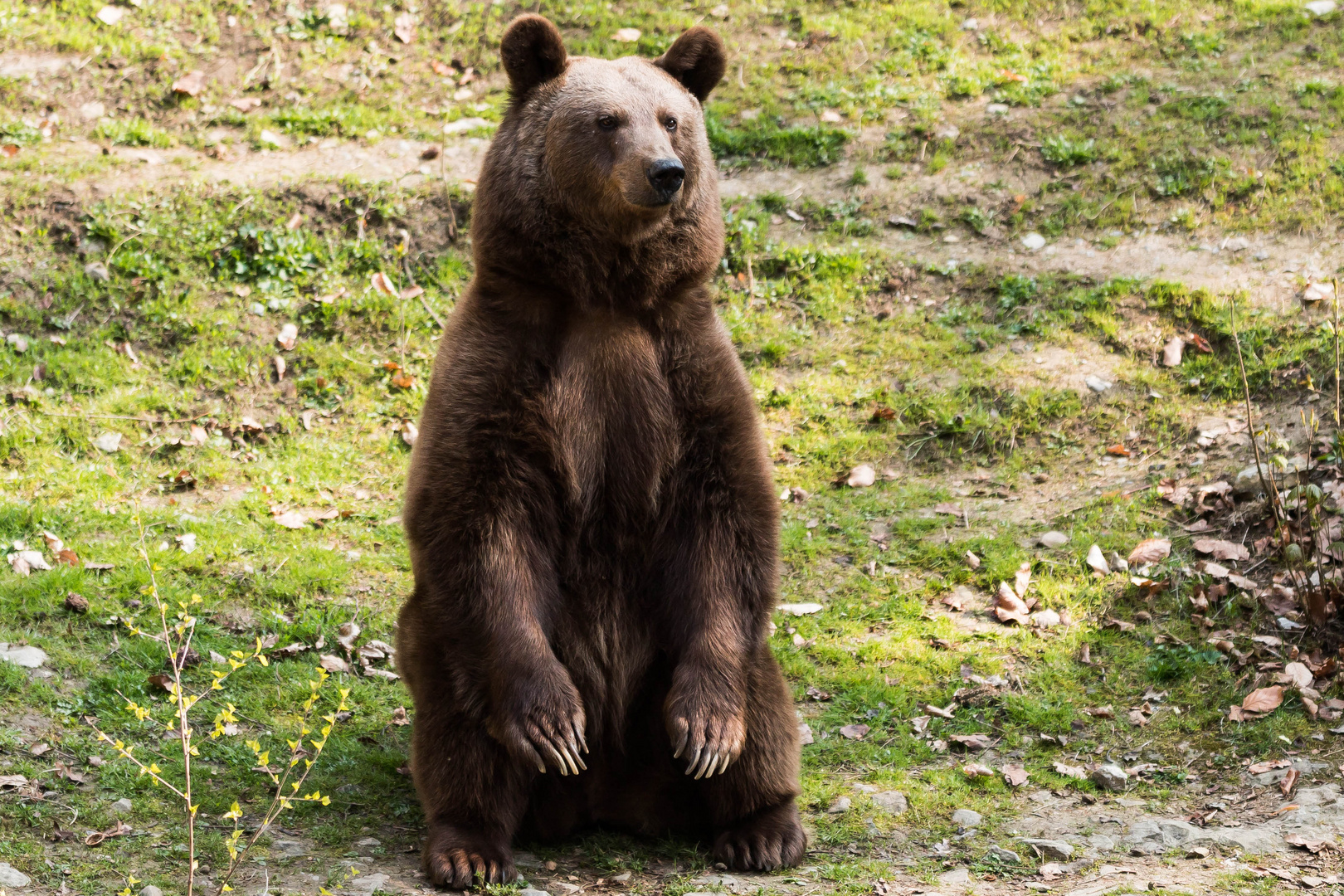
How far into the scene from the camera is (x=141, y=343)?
7.85 m

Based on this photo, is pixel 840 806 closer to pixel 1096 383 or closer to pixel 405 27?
pixel 1096 383

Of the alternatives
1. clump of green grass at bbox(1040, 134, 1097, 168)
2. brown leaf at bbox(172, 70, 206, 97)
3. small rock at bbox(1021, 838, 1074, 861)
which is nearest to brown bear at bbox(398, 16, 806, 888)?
small rock at bbox(1021, 838, 1074, 861)

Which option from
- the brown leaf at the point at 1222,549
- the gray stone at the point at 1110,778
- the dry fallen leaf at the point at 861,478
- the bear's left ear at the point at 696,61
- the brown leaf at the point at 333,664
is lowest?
the brown leaf at the point at 333,664

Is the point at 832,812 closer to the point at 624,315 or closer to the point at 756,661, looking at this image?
the point at 756,661

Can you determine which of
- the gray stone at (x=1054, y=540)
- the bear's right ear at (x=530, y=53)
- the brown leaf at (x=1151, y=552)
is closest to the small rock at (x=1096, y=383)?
the gray stone at (x=1054, y=540)

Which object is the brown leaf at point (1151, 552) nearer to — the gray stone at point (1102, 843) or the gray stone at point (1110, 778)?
the gray stone at point (1110, 778)

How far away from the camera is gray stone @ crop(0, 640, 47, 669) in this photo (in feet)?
16.7

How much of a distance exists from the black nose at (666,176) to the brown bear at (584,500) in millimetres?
37

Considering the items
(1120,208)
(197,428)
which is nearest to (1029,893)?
(197,428)

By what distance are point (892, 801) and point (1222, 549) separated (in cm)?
235

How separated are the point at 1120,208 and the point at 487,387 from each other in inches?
240

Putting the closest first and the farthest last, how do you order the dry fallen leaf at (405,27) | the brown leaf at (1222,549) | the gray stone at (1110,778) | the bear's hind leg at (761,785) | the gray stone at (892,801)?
the bear's hind leg at (761,785) → the gray stone at (892,801) → the gray stone at (1110,778) → the brown leaf at (1222,549) → the dry fallen leaf at (405,27)

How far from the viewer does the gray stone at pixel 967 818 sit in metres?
4.62

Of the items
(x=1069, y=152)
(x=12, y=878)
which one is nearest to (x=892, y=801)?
(x=12, y=878)
